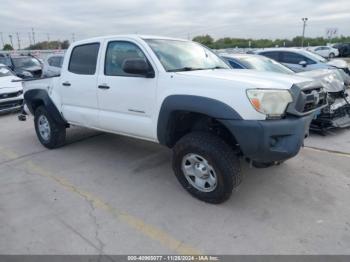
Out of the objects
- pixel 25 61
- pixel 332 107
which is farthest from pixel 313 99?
pixel 25 61

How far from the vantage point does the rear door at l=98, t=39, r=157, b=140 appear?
374 cm

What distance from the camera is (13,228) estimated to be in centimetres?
312

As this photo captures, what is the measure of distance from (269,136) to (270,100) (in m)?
0.35

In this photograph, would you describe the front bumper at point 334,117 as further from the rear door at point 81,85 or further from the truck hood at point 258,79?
the rear door at point 81,85

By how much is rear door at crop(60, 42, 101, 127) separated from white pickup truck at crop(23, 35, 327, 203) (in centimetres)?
2

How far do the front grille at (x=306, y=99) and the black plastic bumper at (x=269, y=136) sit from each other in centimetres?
10

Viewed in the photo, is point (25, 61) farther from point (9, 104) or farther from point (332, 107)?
point (332, 107)

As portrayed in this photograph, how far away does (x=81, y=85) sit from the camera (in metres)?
4.64

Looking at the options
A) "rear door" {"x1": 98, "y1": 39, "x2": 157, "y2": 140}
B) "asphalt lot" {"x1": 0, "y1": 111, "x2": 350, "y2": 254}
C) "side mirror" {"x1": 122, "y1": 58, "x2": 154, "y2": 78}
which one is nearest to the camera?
"asphalt lot" {"x1": 0, "y1": 111, "x2": 350, "y2": 254}

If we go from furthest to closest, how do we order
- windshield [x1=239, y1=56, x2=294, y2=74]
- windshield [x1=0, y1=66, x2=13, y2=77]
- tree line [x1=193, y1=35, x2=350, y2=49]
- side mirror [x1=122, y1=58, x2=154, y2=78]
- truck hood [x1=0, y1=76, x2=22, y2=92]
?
tree line [x1=193, y1=35, x2=350, y2=49]
windshield [x1=0, y1=66, x2=13, y2=77]
truck hood [x1=0, y1=76, x2=22, y2=92]
windshield [x1=239, y1=56, x2=294, y2=74]
side mirror [x1=122, y1=58, x2=154, y2=78]

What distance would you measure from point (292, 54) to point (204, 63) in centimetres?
782

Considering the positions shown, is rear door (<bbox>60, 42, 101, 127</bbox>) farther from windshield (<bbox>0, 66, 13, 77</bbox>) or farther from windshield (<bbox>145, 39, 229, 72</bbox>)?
windshield (<bbox>0, 66, 13, 77</bbox>)

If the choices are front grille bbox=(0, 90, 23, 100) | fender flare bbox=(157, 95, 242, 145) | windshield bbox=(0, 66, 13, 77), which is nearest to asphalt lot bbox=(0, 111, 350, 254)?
fender flare bbox=(157, 95, 242, 145)

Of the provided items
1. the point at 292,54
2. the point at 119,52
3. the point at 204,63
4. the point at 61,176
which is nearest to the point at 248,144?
the point at 204,63
